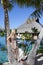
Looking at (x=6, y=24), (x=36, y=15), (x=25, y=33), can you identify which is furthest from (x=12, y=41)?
(x=25, y=33)

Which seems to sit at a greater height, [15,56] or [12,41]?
[12,41]

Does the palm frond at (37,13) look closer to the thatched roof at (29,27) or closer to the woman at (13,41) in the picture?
the woman at (13,41)

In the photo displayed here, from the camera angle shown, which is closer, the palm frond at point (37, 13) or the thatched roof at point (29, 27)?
the palm frond at point (37, 13)

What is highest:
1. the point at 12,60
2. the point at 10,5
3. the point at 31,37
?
the point at 10,5

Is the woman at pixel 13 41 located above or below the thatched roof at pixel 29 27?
above

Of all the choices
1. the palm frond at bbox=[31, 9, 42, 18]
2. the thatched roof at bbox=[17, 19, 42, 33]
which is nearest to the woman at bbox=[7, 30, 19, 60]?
the palm frond at bbox=[31, 9, 42, 18]

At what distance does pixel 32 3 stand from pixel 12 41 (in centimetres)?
362

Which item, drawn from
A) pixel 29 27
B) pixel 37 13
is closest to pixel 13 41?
pixel 37 13

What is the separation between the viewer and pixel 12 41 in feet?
25.6

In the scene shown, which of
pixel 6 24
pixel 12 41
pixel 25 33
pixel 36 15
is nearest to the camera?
pixel 12 41

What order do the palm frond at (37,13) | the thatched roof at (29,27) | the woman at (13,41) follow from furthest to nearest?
the thatched roof at (29,27) → the palm frond at (37,13) → the woman at (13,41)

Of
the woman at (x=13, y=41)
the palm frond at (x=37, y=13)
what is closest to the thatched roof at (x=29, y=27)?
the palm frond at (x=37, y=13)

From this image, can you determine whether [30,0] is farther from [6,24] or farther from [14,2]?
[6,24]

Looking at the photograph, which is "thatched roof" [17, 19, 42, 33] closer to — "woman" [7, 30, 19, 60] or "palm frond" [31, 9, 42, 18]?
"palm frond" [31, 9, 42, 18]
